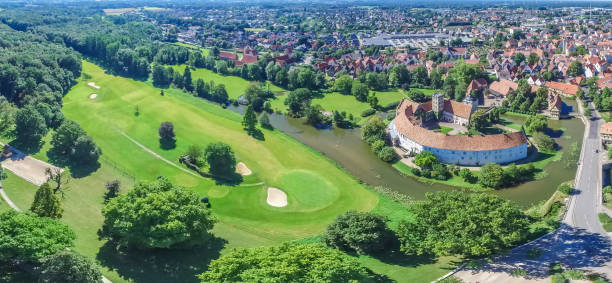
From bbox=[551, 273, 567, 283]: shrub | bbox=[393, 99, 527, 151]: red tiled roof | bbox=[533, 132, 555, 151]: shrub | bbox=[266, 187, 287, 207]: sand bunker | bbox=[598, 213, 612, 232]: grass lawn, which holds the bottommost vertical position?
bbox=[266, 187, 287, 207]: sand bunker

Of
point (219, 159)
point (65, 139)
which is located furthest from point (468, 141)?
point (65, 139)

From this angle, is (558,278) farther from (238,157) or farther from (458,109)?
(458,109)

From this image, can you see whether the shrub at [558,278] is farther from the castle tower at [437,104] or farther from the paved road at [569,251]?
the castle tower at [437,104]

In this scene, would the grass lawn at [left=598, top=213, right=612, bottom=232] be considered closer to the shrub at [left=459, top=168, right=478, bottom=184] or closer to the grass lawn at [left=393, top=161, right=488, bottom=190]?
the grass lawn at [left=393, top=161, right=488, bottom=190]

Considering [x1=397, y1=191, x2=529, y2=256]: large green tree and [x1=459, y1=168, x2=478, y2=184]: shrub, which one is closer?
[x1=397, y1=191, x2=529, y2=256]: large green tree

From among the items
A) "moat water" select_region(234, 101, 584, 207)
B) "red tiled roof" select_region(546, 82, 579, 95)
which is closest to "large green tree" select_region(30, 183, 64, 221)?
"moat water" select_region(234, 101, 584, 207)

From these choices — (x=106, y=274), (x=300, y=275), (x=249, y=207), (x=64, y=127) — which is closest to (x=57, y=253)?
(x=106, y=274)
